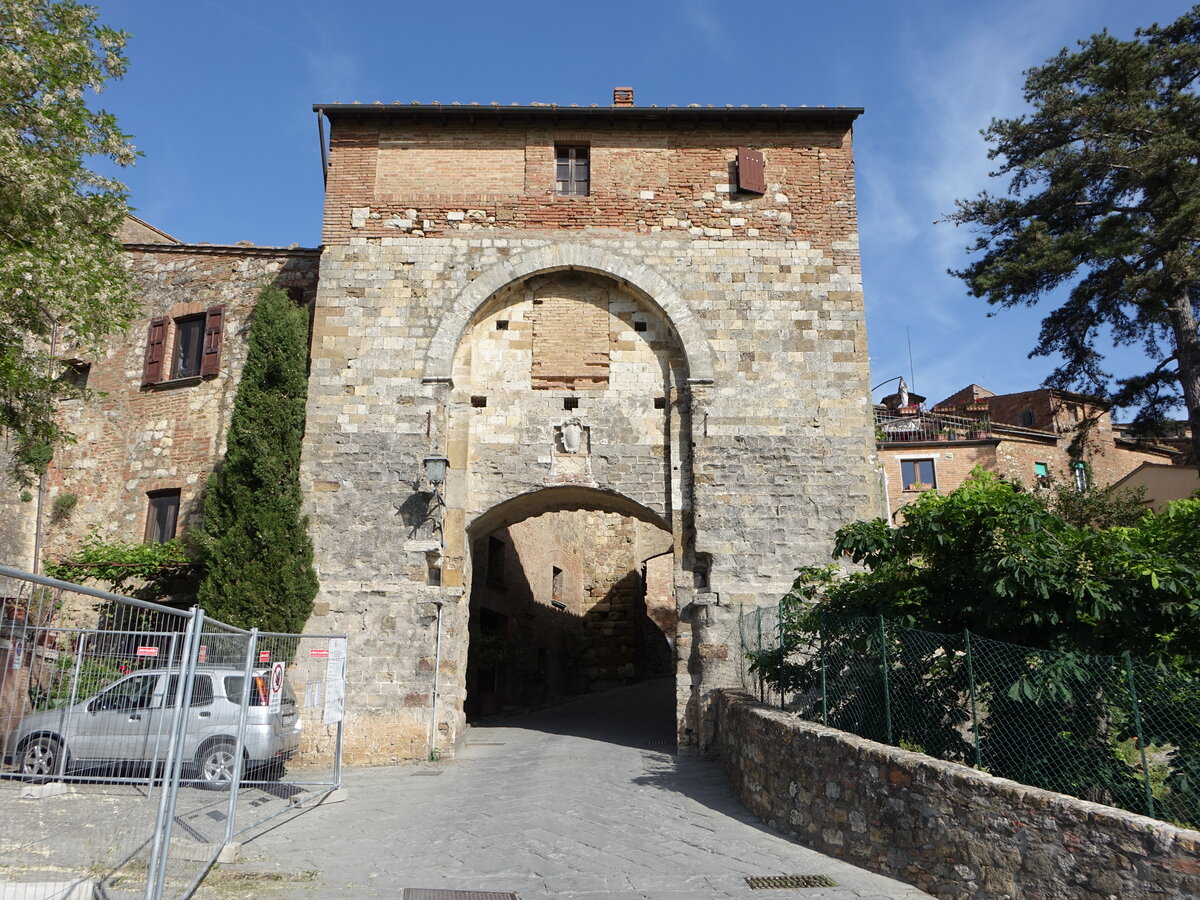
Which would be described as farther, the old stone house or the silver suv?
the old stone house

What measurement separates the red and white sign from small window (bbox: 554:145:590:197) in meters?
8.22

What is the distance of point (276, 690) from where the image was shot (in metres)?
8.81

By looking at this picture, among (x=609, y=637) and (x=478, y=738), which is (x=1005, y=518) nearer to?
(x=478, y=738)

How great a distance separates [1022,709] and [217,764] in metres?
6.23

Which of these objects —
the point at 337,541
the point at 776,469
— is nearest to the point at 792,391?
the point at 776,469

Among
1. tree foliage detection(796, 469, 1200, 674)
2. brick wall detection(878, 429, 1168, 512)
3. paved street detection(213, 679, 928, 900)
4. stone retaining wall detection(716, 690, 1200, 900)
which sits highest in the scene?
brick wall detection(878, 429, 1168, 512)

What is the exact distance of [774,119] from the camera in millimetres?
13766

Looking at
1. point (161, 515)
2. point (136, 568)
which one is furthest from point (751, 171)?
point (136, 568)

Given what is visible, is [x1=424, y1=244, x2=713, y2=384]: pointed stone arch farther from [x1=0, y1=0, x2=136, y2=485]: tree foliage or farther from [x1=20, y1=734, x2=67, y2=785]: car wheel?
[x1=20, y1=734, x2=67, y2=785]: car wheel

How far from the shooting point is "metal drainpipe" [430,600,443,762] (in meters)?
11.6

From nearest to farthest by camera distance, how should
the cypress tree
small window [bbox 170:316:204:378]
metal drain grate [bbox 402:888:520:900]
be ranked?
metal drain grate [bbox 402:888:520:900] → the cypress tree → small window [bbox 170:316:204:378]

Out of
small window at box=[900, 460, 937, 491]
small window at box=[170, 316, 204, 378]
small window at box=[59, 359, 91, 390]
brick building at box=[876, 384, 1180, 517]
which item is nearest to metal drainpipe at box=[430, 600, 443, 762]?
small window at box=[170, 316, 204, 378]

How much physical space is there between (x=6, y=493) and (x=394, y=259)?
310 inches

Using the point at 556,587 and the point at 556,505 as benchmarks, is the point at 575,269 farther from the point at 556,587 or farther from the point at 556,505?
the point at 556,587
